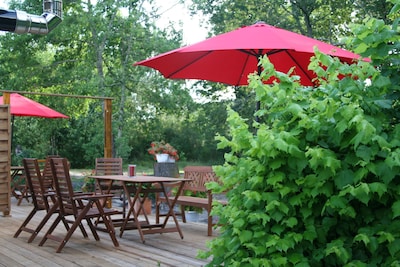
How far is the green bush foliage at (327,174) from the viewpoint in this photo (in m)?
2.04

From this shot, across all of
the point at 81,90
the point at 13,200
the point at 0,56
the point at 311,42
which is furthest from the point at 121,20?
the point at 311,42

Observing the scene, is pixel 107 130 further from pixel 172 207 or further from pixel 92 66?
pixel 92 66

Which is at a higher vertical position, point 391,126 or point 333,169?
point 391,126

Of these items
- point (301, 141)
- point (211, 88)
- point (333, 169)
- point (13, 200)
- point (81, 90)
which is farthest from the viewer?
point (211, 88)

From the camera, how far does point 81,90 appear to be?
16344 mm

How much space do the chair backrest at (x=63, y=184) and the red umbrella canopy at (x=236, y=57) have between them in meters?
1.28

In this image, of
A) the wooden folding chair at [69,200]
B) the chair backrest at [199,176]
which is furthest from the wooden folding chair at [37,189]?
the chair backrest at [199,176]

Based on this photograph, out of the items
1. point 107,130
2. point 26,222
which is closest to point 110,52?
point 107,130

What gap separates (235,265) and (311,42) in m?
3.02

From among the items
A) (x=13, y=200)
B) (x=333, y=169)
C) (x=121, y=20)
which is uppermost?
(x=121, y=20)

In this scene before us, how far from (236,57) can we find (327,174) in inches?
159

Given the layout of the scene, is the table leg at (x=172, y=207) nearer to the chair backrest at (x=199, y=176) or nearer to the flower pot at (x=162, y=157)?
the chair backrest at (x=199, y=176)

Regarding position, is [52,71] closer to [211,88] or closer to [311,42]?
[211,88]

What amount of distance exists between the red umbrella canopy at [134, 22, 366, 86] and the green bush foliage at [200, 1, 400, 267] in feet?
7.43
